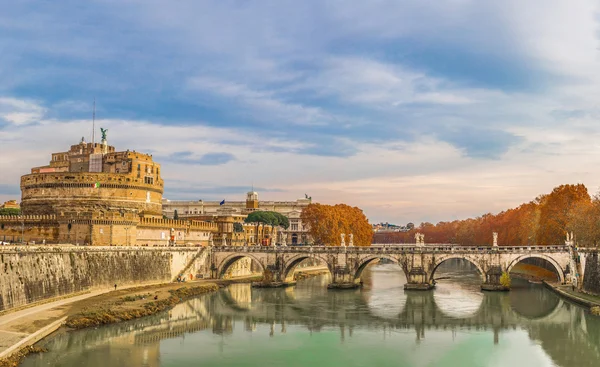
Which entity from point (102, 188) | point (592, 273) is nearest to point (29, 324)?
point (592, 273)

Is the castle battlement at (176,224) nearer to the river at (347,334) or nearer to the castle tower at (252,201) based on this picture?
the river at (347,334)

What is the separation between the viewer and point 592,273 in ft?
166

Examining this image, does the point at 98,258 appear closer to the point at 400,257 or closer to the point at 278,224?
the point at 400,257

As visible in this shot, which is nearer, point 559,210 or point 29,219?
point 29,219

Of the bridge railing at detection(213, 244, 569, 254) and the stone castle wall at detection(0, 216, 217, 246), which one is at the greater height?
the stone castle wall at detection(0, 216, 217, 246)

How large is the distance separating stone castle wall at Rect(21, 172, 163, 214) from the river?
81.9 ft

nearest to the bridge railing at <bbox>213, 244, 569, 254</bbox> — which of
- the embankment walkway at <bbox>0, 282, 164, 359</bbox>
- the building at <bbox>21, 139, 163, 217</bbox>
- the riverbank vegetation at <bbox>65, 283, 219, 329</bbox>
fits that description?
the riverbank vegetation at <bbox>65, 283, 219, 329</bbox>

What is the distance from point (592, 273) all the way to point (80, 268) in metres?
41.7

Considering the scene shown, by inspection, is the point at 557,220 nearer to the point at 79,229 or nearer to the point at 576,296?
the point at 576,296

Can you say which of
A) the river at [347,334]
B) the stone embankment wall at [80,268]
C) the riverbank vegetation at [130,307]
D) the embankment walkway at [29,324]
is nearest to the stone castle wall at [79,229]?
the stone embankment wall at [80,268]

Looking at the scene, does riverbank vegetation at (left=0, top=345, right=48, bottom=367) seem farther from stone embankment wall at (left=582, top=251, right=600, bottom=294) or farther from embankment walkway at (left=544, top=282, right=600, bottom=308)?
stone embankment wall at (left=582, top=251, right=600, bottom=294)

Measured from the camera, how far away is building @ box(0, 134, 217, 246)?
60.2m

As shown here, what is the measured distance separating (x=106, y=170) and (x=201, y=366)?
58013 mm

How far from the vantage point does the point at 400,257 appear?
63.3 meters
